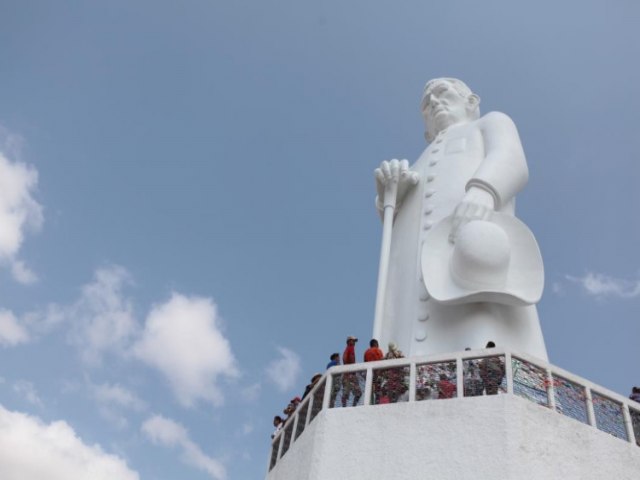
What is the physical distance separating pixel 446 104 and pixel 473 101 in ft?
1.50

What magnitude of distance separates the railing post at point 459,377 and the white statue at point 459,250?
1322 millimetres

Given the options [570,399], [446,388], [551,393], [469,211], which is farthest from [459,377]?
[469,211]

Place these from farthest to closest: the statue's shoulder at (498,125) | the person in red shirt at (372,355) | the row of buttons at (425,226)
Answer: the statue's shoulder at (498,125)
the row of buttons at (425,226)
the person in red shirt at (372,355)

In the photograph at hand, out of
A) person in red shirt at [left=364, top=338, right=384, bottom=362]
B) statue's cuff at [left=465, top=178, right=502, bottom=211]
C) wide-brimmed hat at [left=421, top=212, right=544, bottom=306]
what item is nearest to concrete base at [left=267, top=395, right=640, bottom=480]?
person in red shirt at [left=364, top=338, right=384, bottom=362]

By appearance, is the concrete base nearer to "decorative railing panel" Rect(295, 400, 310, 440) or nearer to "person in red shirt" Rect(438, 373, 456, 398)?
"person in red shirt" Rect(438, 373, 456, 398)

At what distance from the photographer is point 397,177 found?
10570mm

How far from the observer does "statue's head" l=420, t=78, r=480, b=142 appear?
38.9ft

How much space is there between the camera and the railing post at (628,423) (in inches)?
258

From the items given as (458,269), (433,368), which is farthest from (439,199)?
(433,368)

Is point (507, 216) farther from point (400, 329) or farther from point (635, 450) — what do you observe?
point (635, 450)

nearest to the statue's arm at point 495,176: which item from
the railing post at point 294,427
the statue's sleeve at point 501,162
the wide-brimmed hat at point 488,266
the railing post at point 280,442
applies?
the statue's sleeve at point 501,162

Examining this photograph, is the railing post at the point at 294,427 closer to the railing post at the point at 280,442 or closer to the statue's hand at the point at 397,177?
the railing post at the point at 280,442

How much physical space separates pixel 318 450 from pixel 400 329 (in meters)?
2.82

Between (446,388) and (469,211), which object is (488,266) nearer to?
(469,211)
